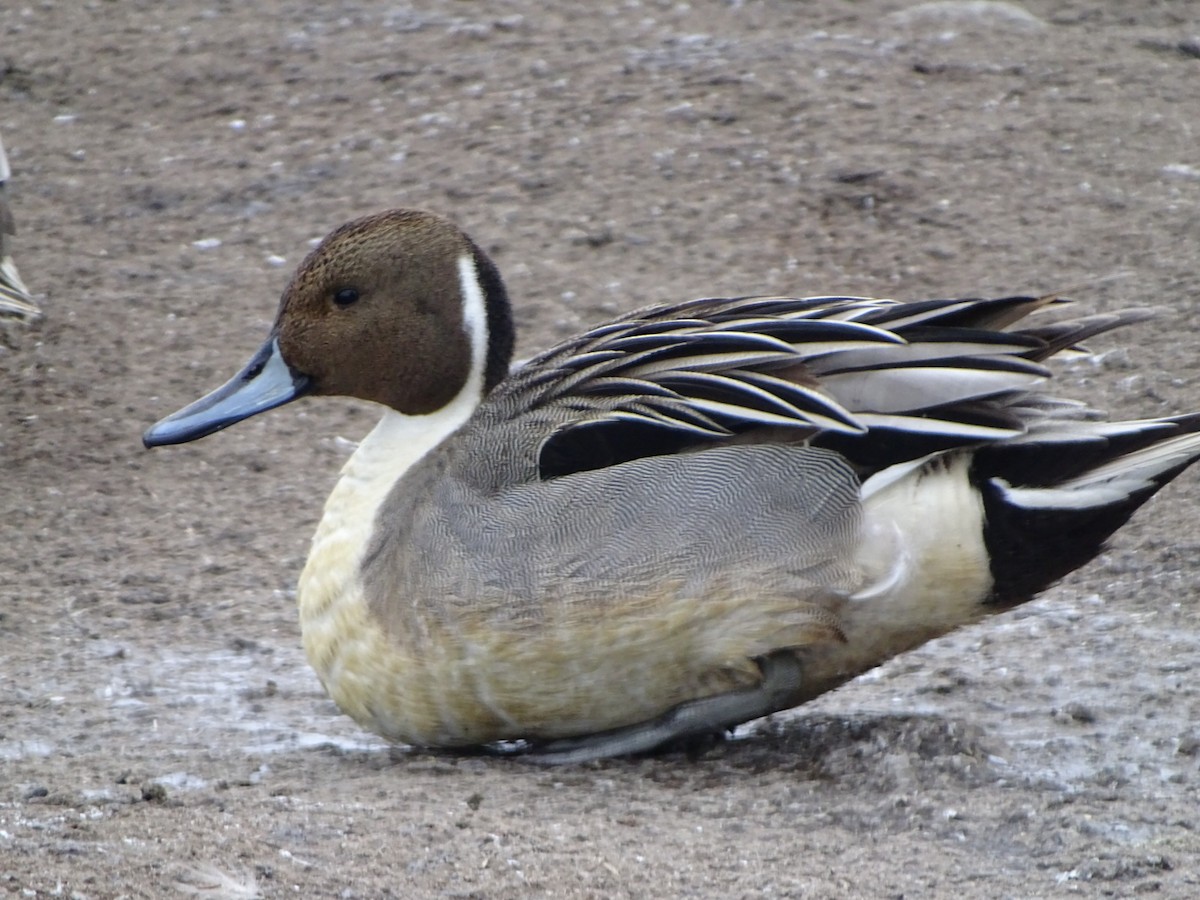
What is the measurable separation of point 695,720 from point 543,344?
2.75m

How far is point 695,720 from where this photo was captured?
3.84m

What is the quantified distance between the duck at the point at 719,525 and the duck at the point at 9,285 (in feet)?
9.27

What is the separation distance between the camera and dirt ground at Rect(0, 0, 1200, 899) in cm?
331

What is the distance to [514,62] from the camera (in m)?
8.72

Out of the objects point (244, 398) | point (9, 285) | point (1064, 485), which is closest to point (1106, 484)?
point (1064, 485)

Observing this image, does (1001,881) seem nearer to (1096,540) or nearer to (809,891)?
(809,891)

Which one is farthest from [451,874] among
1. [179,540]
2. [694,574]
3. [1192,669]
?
[179,540]

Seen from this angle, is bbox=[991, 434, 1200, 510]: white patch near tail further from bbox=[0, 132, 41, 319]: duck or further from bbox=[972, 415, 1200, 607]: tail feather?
bbox=[0, 132, 41, 319]: duck

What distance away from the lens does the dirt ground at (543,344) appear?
10.8ft

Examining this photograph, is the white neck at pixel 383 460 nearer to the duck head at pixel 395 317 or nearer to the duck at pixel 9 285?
the duck head at pixel 395 317

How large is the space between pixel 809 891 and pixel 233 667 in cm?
202

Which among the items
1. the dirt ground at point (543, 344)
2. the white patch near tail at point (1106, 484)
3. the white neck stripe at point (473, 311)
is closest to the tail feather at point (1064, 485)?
the white patch near tail at point (1106, 484)

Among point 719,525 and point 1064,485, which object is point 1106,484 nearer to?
point 1064,485

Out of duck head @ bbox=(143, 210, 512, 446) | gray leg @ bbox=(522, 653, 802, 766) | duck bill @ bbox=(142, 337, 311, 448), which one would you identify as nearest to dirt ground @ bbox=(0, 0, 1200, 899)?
gray leg @ bbox=(522, 653, 802, 766)
